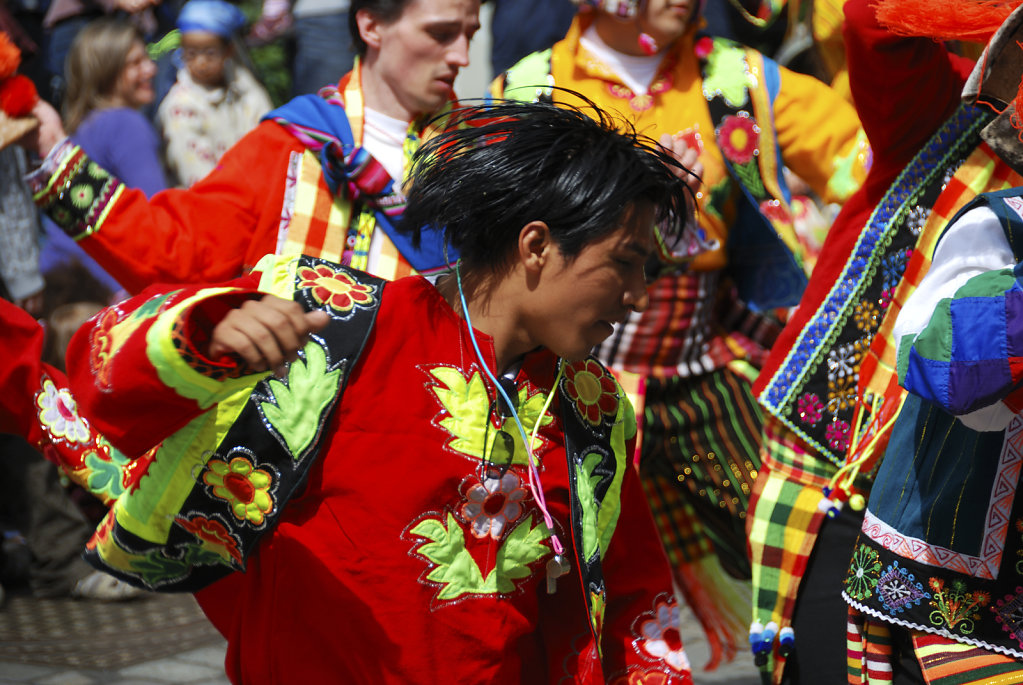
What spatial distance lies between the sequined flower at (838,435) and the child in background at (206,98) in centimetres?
359

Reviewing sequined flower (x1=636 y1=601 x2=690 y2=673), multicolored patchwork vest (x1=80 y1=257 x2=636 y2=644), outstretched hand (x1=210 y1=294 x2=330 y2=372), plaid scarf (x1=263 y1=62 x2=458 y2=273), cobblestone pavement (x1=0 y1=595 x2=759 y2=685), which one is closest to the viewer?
outstretched hand (x1=210 y1=294 x2=330 y2=372)

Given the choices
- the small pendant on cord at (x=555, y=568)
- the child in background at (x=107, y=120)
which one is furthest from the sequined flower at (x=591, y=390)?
the child in background at (x=107, y=120)

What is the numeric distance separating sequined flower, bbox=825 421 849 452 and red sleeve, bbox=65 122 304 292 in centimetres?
130

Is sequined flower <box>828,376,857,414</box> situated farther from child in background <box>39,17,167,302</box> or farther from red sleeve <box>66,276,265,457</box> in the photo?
child in background <box>39,17,167,302</box>

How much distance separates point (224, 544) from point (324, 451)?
21cm

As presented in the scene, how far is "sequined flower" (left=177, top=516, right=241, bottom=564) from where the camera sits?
201cm

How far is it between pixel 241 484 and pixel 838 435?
1384 millimetres

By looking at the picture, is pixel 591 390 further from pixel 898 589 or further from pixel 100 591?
pixel 100 591

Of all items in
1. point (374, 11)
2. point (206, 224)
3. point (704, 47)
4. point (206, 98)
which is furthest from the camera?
point (206, 98)

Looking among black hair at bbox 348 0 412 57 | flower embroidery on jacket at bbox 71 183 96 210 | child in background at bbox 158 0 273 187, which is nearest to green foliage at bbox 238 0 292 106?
child in background at bbox 158 0 273 187

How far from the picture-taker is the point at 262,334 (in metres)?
1.68

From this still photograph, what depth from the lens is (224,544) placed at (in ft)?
6.67

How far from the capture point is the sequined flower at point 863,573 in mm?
2203

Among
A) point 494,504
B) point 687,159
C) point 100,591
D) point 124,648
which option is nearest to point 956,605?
point 494,504
